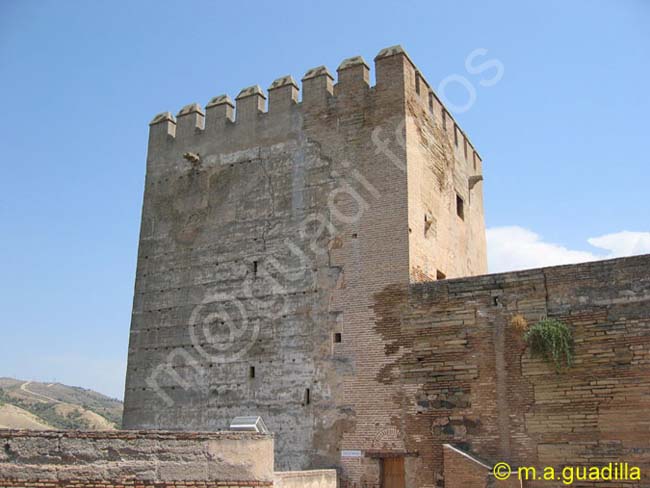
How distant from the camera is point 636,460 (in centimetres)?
1030

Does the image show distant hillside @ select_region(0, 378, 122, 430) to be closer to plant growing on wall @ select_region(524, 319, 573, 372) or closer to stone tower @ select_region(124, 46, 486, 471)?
stone tower @ select_region(124, 46, 486, 471)

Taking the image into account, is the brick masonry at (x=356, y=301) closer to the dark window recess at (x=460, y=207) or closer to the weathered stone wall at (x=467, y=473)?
the dark window recess at (x=460, y=207)

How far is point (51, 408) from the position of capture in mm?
48531

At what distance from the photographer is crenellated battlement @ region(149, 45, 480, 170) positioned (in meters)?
14.2

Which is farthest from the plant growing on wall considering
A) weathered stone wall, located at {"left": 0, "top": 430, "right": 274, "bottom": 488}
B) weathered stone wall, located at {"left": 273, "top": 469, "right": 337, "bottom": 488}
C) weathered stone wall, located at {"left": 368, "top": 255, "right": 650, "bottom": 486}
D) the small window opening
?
weathered stone wall, located at {"left": 0, "top": 430, "right": 274, "bottom": 488}

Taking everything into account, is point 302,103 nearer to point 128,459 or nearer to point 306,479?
point 306,479

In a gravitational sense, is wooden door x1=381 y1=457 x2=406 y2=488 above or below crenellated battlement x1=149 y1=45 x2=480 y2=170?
below

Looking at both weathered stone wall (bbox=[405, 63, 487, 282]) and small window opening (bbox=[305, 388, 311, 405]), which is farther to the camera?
weathered stone wall (bbox=[405, 63, 487, 282])

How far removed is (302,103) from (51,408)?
4140 cm

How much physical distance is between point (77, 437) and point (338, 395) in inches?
253

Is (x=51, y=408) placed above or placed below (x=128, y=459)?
above

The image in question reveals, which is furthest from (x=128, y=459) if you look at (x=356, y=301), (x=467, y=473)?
(x=356, y=301)

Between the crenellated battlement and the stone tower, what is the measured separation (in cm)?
4

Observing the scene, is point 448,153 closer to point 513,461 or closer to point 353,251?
point 353,251
